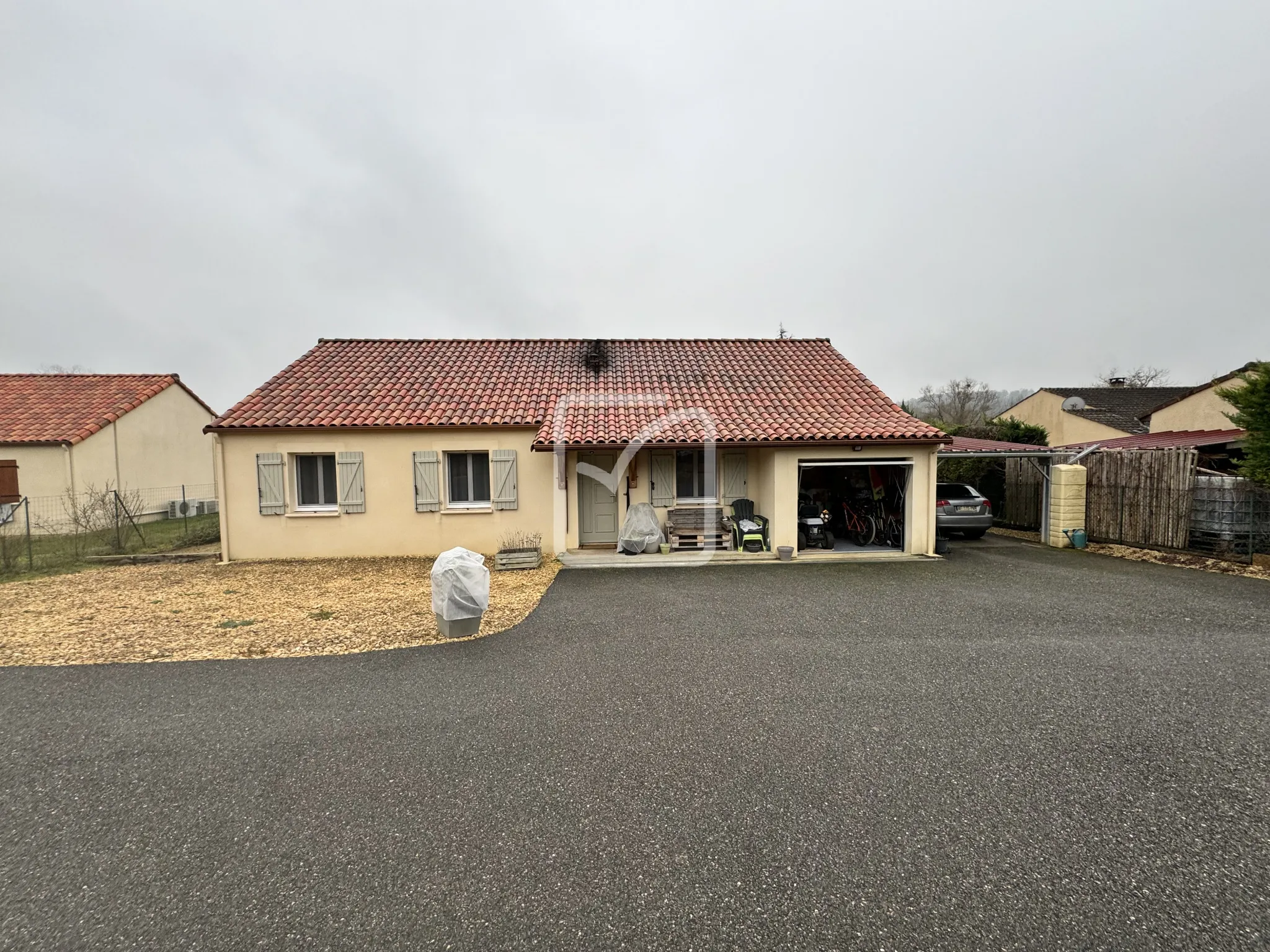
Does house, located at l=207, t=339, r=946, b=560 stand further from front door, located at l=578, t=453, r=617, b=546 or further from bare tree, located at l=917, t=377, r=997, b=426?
bare tree, located at l=917, t=377, r=997, b=426

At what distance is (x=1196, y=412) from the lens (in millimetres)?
17781

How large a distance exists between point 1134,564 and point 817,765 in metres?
10.2

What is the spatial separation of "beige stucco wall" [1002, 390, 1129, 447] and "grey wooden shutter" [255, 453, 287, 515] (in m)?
25.9

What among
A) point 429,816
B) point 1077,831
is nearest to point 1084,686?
point 1077,831

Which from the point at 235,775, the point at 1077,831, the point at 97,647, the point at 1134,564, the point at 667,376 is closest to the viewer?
the point at 1077,831

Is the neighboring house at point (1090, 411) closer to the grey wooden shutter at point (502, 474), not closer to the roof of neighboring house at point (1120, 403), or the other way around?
the roof of neighboring house at point (1120, 403)

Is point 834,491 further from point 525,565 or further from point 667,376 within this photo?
point 525,565

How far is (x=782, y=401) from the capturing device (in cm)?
1218

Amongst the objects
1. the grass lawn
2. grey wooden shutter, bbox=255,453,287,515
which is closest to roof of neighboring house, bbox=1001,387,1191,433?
grey wooden shutter, bbox=255,453,287,515

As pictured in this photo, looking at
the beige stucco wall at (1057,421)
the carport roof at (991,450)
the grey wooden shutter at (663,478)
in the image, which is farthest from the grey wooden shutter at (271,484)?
the beige stucco wall at (1057,421)

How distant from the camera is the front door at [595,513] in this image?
39.2ft

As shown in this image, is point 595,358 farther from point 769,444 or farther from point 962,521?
point 962,521

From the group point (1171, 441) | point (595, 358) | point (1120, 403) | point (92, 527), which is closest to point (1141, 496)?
point (1171, 441)

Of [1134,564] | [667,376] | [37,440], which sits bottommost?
[1134,564]
